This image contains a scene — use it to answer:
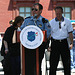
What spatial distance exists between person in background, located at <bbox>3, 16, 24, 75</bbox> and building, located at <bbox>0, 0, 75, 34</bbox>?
11.5m

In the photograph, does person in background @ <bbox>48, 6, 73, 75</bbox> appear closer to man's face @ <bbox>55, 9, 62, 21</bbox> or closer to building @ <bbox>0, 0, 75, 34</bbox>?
man's face @ <bbox>55, 9, 62, 21</bbox>

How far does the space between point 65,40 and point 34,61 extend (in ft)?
2.69

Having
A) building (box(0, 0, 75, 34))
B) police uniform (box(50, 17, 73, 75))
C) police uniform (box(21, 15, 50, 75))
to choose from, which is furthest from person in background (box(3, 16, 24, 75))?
building (box(0, 0, 75, 34))

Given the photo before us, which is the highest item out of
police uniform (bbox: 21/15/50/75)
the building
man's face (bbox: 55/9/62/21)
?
the building

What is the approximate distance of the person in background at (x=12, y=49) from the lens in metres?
3.10

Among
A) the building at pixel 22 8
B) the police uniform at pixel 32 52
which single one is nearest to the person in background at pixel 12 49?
the police uniform at pixel 32 52

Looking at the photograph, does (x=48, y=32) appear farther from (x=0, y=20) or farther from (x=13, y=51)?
(x=0, y=20)

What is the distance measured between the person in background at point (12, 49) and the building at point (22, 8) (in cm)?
1147

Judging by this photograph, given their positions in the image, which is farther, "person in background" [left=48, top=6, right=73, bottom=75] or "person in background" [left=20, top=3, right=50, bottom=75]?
"person in background" [left=48, top=6, right=73, bottom=75]

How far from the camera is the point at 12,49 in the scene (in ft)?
10.4

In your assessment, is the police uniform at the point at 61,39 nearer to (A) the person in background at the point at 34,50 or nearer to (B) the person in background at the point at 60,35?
(B) the person in background at the point at 60,35

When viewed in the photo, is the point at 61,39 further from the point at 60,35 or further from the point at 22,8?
the point at 22,8

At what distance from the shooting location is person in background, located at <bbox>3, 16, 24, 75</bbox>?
10.2 ft

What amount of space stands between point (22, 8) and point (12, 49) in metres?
11.9
